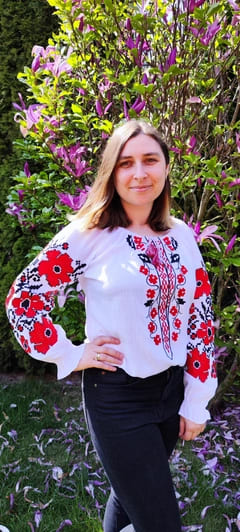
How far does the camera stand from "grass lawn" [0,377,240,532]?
2365mm

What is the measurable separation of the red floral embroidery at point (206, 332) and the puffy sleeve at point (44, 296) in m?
0.41

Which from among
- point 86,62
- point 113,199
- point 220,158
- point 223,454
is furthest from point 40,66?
point 223,454

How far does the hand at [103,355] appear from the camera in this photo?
5.00ft

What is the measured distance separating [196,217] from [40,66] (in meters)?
1.20

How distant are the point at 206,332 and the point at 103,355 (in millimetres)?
414

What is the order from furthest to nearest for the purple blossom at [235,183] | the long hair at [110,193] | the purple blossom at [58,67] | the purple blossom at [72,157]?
the purple blossom at [72,157] < the purple blossom at [58,67] < the purple blossom at [235,183] < the long hair at [110,193]

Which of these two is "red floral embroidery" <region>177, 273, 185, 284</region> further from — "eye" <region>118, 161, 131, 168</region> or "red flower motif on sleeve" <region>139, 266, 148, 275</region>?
"eye" <region>118, 161, 131, 168</region>

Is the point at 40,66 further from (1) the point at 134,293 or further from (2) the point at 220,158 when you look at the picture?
(1) the point at 134,293

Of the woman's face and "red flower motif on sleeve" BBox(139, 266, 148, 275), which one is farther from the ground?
the woman's face

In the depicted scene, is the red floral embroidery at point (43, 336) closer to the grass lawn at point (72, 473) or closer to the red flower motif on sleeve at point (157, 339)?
the red flower motif on sleeve at point (157, 339)

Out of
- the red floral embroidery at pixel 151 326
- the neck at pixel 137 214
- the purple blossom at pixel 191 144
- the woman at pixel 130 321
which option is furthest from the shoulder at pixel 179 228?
the purple blossom at pixel 191 144

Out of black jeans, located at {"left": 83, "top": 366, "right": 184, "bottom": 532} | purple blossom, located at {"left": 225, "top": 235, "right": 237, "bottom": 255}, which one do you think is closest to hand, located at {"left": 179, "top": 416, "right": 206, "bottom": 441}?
black jeans, located at {"left": 83, "top": 366, "right": 184, "bottom": 532}

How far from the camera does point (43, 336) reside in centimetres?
159

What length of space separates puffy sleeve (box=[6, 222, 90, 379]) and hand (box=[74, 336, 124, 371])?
1.9 inches
